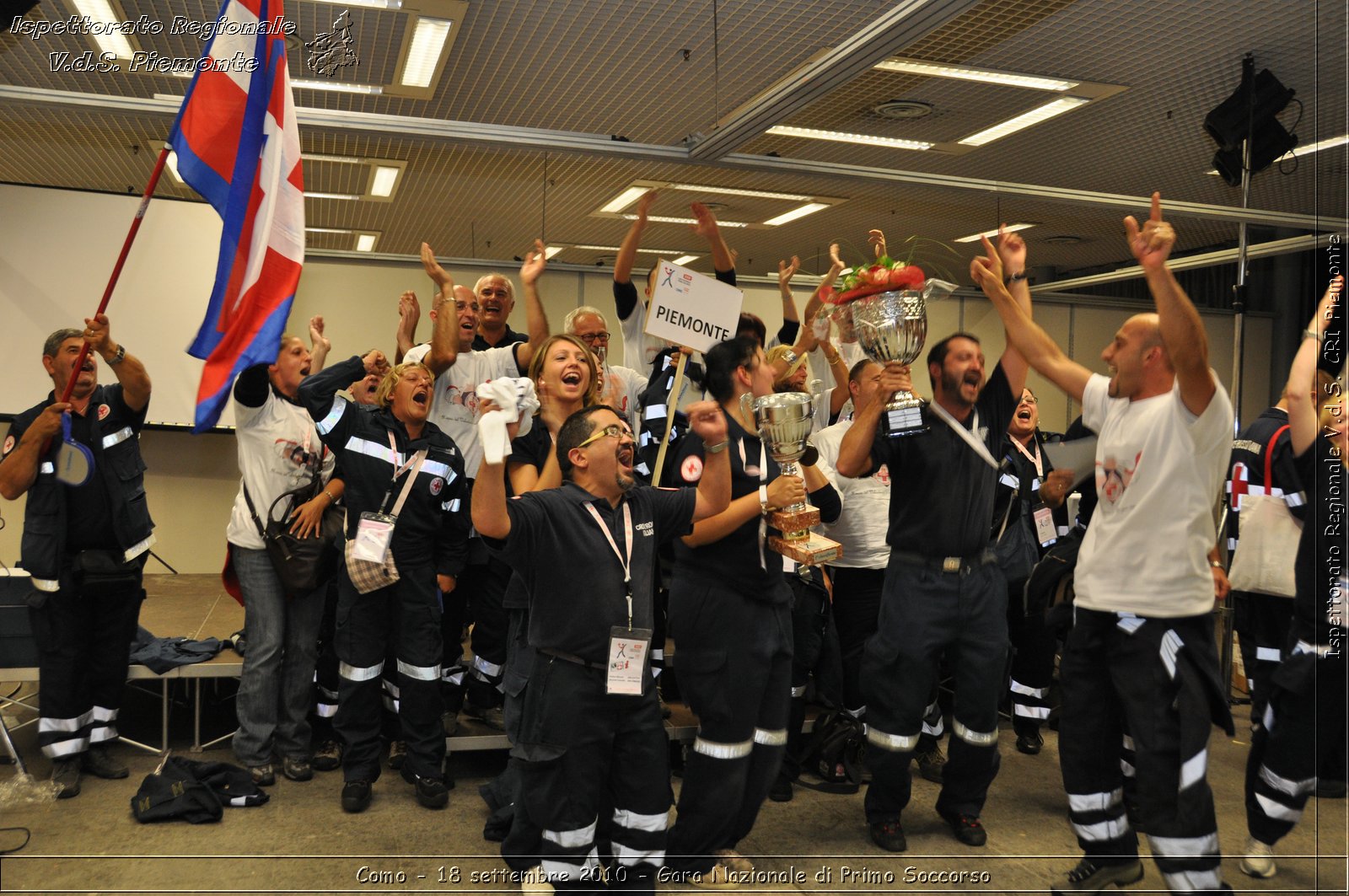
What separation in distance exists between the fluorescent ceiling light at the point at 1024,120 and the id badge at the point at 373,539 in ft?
13.4

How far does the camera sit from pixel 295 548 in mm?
4609

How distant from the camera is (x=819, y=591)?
4.68 m

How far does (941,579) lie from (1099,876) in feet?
3.59

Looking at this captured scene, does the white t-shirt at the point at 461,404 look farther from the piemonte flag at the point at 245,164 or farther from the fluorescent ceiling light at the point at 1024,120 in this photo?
the fluorescent ceiling light at the point at 1024,120

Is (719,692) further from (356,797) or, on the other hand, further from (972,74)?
(972,74)

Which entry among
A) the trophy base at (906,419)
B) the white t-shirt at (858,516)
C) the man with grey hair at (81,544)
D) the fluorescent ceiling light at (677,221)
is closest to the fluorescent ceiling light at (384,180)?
the fluorescent ceiling light at (677,221)

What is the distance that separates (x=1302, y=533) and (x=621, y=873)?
260 cm

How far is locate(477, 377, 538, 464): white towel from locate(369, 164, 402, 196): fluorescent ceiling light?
170 inches

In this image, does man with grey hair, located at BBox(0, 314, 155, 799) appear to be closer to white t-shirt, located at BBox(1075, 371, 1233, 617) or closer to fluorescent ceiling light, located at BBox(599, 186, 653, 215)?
fluorescent ceiling light, located at BBox(599, 186, 653, 215)

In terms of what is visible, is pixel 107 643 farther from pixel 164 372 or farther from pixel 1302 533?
pixel 1302 533

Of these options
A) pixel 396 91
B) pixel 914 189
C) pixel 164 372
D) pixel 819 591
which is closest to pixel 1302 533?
pixel 819 591

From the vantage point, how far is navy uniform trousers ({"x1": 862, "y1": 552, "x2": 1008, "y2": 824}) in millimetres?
3842

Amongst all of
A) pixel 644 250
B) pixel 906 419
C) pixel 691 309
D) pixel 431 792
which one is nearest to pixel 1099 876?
pixel 906 419

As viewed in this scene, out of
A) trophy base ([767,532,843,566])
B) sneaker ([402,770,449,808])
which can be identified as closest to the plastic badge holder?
sneaker ([402,770,449,808])
